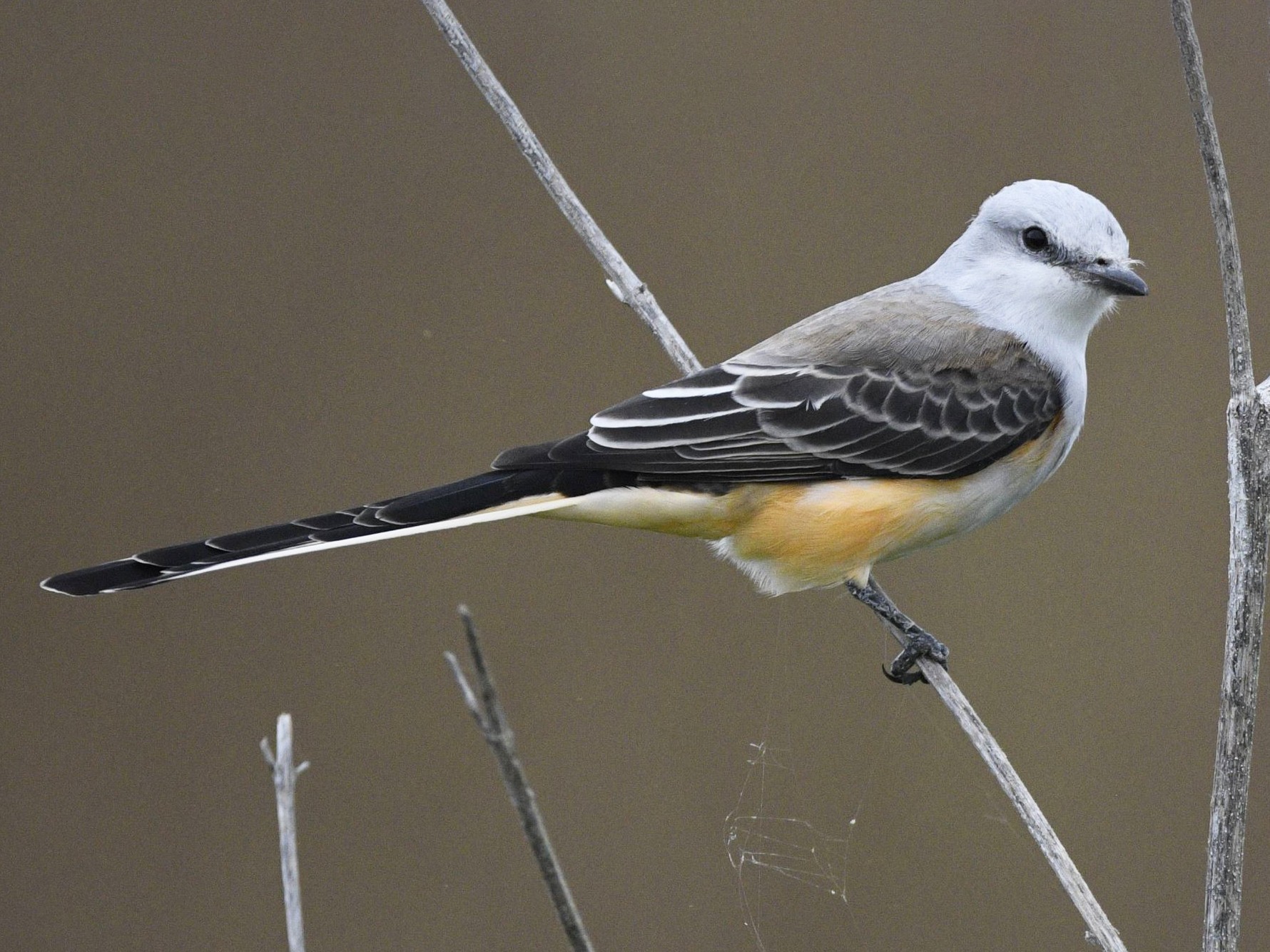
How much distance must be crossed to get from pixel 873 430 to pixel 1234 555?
2.76ft

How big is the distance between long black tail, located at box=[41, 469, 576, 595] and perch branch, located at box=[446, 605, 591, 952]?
94 centimetres

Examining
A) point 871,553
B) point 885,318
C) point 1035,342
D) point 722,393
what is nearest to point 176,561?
point 722,393

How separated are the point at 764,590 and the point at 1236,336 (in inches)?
41.4

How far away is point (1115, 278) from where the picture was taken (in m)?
2.10

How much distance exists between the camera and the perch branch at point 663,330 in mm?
1454

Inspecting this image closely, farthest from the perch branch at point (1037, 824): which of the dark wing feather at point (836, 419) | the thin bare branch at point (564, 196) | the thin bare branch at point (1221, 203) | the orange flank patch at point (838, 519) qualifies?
the thin bare branch at point (564, 196)

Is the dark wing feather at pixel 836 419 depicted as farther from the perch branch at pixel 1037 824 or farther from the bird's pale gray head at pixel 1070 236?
the perch branch at pixel 1037 824

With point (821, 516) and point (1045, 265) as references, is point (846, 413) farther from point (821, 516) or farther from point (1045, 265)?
point (1045, 265)

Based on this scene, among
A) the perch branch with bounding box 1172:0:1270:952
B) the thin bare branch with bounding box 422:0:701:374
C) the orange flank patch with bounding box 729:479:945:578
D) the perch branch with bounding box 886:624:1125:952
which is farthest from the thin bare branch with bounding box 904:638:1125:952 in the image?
the thin bare branch with bounding box 422:0:701:374

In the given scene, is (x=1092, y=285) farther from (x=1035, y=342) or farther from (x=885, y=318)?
(x=885, y=318)

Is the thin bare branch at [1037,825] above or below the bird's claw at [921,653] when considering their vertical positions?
below

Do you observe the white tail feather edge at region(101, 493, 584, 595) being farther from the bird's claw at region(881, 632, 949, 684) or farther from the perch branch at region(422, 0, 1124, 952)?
the bird's claw at region(881, 632, 949, 684)

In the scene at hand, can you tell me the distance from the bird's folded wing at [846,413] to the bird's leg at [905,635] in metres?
0.24

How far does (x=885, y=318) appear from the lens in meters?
2.27
